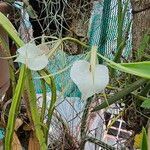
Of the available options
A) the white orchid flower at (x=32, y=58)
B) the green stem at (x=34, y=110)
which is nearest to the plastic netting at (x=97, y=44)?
the green stem at (x=34, y=110)

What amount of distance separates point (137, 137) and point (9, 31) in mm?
380

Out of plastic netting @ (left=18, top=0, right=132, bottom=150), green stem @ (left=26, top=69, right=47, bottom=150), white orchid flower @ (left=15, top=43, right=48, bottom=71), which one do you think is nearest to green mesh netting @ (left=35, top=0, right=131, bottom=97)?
plastic netting @ (left=18, top=0, right=132, bottom=150)

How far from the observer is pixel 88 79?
35cm

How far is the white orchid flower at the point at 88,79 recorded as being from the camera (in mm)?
344

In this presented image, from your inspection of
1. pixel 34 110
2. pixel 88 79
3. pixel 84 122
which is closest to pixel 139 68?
pixel 88 79

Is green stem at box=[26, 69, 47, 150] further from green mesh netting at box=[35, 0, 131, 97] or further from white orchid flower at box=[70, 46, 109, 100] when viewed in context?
green mesh netting at box=[35, 0, 131, 97]

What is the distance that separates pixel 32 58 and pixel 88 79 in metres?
0.07

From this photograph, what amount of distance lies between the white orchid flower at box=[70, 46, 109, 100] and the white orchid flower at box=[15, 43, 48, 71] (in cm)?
5

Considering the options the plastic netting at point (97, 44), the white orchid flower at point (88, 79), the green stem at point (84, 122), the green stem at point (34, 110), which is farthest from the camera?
the plastic netting at point (97, 44)

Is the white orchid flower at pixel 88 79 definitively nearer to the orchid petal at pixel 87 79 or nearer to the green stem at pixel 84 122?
the orchid petal at pixel 87 79

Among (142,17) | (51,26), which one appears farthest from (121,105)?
(51,26)

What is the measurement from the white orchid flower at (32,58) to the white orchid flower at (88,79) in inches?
1.9

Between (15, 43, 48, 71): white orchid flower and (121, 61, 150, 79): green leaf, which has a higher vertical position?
(15, 43, 48, 71): white orchid flower

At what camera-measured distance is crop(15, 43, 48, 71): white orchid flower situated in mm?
383
